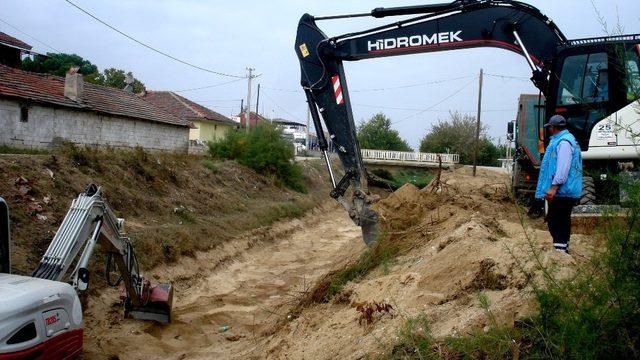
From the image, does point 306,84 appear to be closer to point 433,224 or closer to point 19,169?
point 433,224

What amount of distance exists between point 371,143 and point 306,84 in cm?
5057

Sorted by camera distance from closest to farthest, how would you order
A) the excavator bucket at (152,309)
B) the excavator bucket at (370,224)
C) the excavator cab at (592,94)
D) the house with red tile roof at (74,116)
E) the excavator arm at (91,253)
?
the excavator arm at (91,253)
the excavator cab at (592,94)
the excavator bucket at (152,309)
the excavator bucket at (370,224)
the house with red tile roof at (74,116)

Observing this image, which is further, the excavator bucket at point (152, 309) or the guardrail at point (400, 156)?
the guardrail at point (400, 156)

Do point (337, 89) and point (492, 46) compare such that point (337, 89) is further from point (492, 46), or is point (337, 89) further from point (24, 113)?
point (24, 113)

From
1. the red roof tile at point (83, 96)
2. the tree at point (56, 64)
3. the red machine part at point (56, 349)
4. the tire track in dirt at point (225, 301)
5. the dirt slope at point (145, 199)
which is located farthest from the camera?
the tree at point (56, 64)

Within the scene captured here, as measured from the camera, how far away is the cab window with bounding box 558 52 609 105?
8523mm

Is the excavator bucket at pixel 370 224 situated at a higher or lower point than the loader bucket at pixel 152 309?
higher

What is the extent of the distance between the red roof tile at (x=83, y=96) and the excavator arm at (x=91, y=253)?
1372 centimetres

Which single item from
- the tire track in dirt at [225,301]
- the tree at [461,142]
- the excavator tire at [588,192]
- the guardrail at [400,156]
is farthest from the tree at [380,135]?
the excavator tire at [588,192]

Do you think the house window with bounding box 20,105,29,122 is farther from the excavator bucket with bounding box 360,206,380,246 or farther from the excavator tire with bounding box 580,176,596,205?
the excavator tire with bounding box 580,176,596,205

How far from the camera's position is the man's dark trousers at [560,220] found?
6.13 m

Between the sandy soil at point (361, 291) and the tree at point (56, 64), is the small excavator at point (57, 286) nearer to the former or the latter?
the sandy soil at point (361, 291)

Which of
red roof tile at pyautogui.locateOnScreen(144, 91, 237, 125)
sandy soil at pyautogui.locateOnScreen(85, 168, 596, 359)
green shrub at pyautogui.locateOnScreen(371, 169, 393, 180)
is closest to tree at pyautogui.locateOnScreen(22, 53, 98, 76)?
red roof tile at pyautogui.locateOnScreen(144, 91, 237, 125)

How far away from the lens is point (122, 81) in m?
47.2
